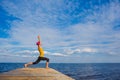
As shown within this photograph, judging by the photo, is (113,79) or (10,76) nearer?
(10,76)

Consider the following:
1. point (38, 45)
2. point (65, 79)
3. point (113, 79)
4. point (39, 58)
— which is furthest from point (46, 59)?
point (113, 79)

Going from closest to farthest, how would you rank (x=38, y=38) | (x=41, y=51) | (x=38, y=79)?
(x=38, y=79) < (x=38, y=38) < (x=41, y=51)

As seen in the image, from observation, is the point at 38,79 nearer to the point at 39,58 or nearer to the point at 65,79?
the point at 65,79

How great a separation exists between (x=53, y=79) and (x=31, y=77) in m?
0.65

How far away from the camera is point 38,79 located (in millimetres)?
5387

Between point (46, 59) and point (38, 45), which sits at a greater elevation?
point (38, 45)

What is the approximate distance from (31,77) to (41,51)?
525cm

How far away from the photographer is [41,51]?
1077 centimetres

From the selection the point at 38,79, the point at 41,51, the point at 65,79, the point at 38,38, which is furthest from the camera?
the point at 41,51

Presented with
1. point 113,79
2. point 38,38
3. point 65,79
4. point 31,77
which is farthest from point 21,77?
point 113,79

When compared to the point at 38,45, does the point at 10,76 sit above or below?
below

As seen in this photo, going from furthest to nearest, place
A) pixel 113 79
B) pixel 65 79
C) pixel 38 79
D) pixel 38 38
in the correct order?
pixel 113 79 < pixel 38 38 < pixel 65 79 < pixel 38 79

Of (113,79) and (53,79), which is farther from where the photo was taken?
(113,79)

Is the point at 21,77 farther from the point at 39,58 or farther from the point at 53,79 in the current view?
the point at 39,58
